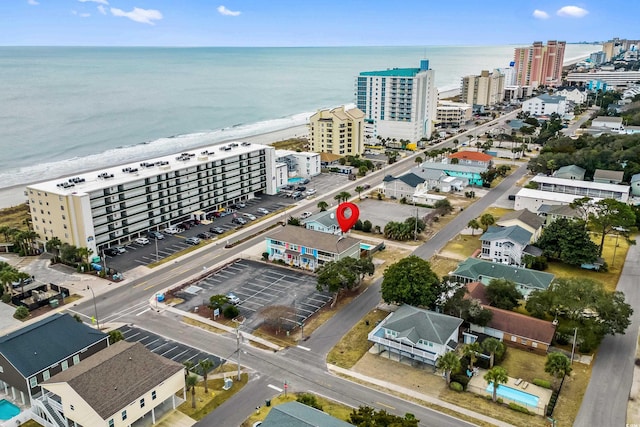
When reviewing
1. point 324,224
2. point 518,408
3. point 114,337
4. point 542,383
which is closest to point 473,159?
point 324,224

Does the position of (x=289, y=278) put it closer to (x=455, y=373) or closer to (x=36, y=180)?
(x=455, y=373)

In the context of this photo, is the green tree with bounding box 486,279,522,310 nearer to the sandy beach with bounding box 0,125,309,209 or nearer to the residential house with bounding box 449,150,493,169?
the residential house with bounding box 449,150,493,169

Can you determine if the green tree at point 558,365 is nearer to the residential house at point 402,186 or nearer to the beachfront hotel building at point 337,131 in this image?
the residential house at point 402,186

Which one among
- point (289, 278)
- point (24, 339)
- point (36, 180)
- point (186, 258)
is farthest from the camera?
point (36, 180)

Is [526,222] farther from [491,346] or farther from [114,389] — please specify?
[114,389]

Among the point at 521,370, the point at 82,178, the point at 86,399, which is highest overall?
the point at 82,178

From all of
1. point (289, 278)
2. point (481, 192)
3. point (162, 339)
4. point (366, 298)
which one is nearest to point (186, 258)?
point (289, 278)

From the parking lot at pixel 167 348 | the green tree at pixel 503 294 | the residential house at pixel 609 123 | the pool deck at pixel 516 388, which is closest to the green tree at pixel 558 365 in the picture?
the pool deck at pixel 516 388
